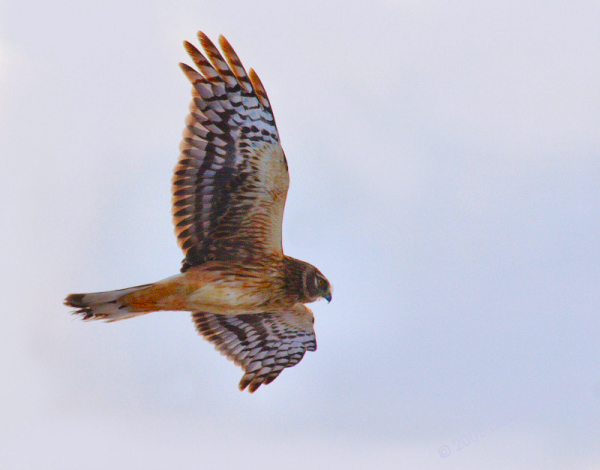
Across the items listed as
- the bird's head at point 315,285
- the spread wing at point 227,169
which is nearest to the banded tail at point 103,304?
the spread wing at point 227,169

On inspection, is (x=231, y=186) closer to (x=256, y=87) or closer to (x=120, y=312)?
(x=256, y=87)

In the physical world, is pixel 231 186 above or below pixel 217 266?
above

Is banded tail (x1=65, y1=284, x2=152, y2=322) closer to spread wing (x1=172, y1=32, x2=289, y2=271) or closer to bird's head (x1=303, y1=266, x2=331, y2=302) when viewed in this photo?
spread wing (x1=172, y1=32, x2=289, y2=271)

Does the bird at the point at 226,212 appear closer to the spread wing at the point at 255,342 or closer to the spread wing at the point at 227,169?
the spread wing at the point at 227,169

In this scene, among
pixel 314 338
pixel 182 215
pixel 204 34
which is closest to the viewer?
pixel 204 34

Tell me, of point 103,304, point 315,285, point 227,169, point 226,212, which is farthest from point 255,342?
point 227,169

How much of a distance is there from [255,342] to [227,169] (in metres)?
2.88

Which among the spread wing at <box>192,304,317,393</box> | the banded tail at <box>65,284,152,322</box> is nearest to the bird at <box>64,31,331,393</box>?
the banded tail at <box>65,284,152,322</box>

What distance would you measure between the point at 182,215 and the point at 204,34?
1985 mm

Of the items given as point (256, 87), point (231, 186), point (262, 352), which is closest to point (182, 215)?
point (231, 186)

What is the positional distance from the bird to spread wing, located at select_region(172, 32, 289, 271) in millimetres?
11

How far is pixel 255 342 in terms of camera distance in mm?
9336

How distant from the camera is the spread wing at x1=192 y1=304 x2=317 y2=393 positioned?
9.23 metres

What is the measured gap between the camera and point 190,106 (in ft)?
24.1
